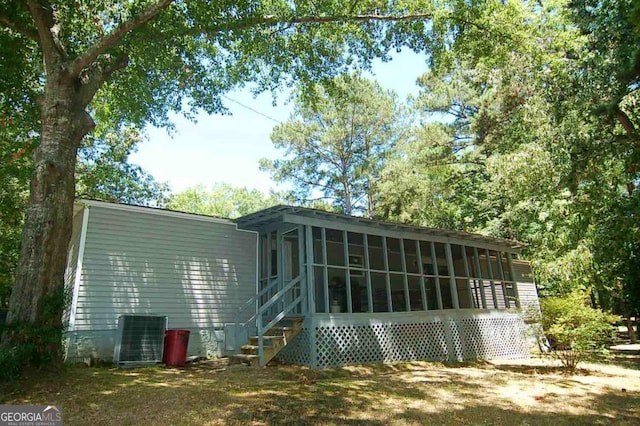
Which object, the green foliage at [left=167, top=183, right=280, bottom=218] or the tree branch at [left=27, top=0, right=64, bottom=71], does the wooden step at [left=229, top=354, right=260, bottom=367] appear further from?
the green foliage at [left=167, top=183, right=280, bottom=218]

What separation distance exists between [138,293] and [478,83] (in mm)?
19124

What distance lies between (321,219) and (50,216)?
5.17m

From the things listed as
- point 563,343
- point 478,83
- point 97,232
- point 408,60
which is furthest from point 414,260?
point 478,83

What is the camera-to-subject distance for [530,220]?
1769 centimetres

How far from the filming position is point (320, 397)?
562 centimetres

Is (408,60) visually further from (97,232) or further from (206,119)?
(97,232)

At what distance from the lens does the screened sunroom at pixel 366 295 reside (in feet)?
29.1

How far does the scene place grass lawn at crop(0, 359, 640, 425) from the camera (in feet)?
15.4

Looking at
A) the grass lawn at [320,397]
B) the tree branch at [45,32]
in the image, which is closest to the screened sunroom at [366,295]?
the grass lawn at [320,397]

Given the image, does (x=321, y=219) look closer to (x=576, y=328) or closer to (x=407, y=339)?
(x=407, y=339)

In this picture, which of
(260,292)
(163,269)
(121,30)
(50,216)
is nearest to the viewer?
(50,216)

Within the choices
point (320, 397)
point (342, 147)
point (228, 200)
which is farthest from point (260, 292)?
point (228, 200)

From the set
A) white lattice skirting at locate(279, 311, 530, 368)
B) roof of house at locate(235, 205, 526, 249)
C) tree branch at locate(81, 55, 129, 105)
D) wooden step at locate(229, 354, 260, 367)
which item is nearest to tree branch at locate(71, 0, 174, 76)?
tree branch at locate(81, 55, 129, 105)

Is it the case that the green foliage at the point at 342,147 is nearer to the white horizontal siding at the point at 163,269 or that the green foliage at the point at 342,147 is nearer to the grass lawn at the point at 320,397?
the white horizontal siding at the point at 163,269
